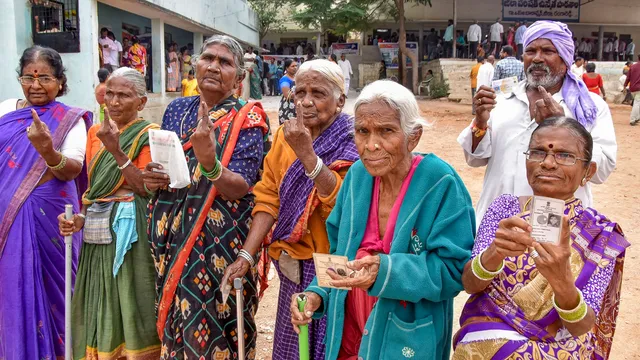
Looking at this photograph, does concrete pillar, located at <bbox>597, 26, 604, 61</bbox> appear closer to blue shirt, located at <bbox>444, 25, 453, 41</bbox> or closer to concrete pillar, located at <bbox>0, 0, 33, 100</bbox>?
blue shirt, located at <bbox>444, 25, 453, 41</bbox>

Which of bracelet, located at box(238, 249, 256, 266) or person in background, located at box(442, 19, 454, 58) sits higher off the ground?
person in background, located at box(442, 19, 454, 58)

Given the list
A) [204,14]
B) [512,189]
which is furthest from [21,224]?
[204,14]

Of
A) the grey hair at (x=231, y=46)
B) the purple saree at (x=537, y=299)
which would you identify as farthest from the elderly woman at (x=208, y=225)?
the purple saree at (x=537, y=299)

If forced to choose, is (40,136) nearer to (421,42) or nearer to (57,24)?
(57,24)

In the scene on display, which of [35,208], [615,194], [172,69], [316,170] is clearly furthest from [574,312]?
[172,69]

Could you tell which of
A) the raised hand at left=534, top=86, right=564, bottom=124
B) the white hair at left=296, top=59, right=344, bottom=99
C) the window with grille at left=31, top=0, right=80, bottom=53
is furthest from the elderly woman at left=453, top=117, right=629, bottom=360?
the window with grille at left=31, top=0, right=80, bottom=53

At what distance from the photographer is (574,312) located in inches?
74.7

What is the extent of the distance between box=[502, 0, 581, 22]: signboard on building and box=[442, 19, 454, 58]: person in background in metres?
3.23

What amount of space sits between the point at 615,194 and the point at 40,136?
8.73 meters

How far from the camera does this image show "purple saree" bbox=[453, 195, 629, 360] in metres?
2.04

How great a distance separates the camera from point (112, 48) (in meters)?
13.6

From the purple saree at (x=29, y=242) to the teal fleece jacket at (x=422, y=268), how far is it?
2239 mm

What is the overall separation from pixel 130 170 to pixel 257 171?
0.70m

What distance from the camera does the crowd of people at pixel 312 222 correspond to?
2.06 metres
